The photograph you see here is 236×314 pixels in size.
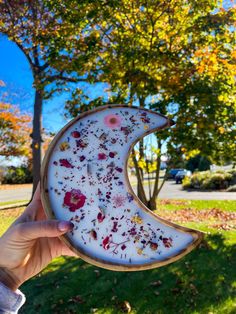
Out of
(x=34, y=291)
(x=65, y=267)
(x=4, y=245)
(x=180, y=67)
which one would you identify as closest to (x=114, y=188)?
(x=4, y=245)

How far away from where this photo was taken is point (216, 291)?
14.1 feet

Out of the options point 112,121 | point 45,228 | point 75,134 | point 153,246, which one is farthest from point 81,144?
point 153,246

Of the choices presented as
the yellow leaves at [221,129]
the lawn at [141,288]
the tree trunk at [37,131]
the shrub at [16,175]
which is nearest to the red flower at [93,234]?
the lawn at [141,288]

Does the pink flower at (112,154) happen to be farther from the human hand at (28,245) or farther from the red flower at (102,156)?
the human hand at (28,245)

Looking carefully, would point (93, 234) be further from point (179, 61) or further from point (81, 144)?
point (179, 61)

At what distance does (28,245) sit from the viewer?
1.38 m

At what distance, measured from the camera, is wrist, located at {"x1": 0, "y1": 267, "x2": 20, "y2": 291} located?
1.39 m

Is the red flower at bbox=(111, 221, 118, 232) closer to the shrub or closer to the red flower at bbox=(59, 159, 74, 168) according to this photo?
the red flower at bbox=(59, 159, 74, 168)

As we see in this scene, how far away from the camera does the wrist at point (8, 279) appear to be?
1392 millimetres

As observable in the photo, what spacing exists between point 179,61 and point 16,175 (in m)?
31.1

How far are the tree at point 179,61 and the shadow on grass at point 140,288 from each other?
3237 mm

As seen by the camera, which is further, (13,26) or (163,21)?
(13,26)

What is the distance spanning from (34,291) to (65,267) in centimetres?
84

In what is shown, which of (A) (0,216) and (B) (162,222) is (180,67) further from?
(A) (0,216)
